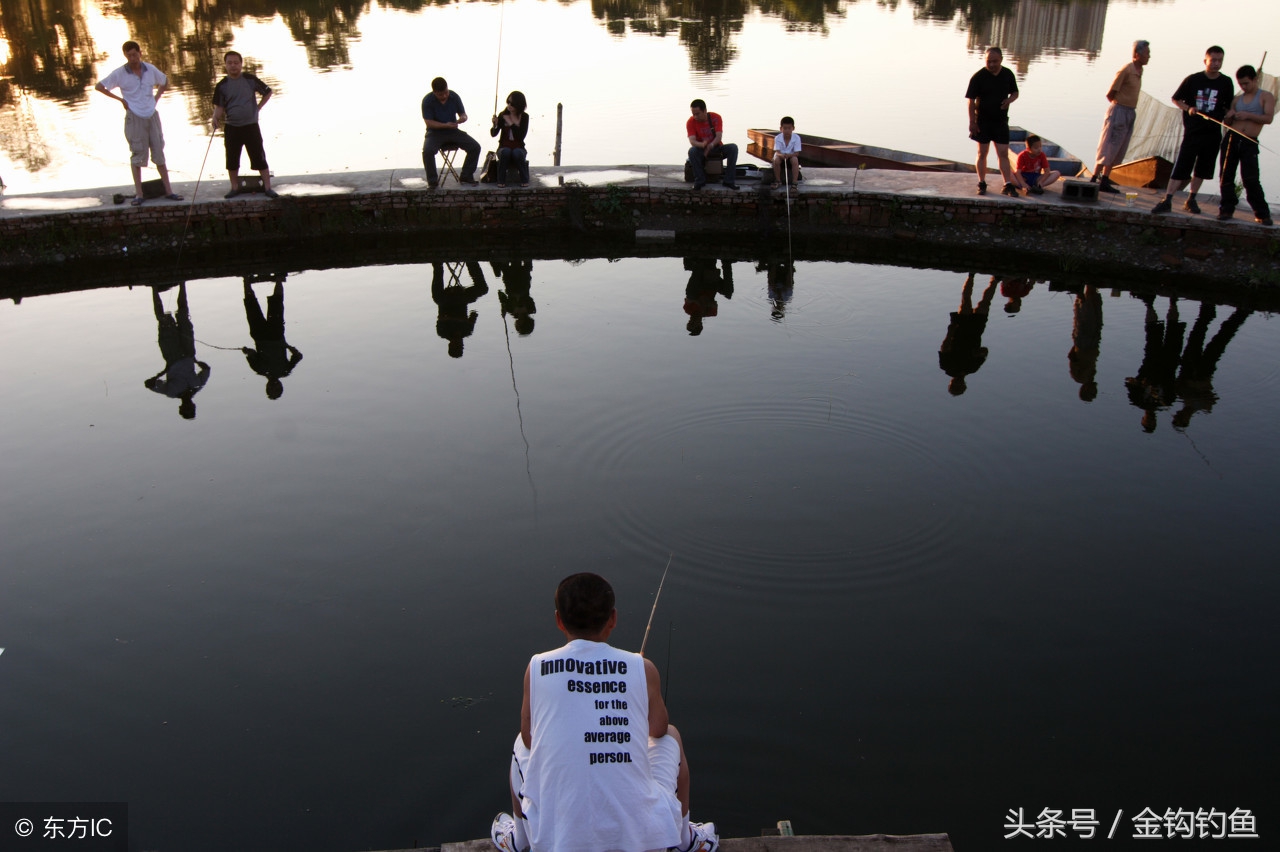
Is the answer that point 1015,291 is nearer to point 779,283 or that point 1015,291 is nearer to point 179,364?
point 779,283

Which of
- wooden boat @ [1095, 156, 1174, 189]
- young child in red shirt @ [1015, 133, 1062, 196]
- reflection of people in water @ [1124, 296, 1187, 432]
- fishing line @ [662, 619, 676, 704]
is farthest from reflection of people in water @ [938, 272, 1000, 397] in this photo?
wooden boat @ [1095, 156, 1174, 189]

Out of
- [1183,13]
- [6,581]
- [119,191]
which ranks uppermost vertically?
[1183,13]

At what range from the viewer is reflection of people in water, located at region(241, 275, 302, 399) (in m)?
8.22

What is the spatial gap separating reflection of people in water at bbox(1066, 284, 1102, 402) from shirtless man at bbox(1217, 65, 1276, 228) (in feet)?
5.54

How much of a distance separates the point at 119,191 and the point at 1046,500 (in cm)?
1120

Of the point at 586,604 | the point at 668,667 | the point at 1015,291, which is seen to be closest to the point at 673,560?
the point at 668,667

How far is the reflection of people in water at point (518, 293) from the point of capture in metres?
9.46

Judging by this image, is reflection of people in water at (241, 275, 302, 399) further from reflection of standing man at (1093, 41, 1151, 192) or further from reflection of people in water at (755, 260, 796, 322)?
reflection of standing man at (1093, 41, 1151, 192)

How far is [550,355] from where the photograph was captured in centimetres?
848

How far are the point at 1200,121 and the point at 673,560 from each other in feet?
25.9

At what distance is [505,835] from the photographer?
298 cm

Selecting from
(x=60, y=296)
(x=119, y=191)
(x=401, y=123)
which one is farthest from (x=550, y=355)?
(x=401, y=123)

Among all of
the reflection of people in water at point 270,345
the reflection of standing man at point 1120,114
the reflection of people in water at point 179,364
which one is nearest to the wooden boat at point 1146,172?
the reflection of standing man at point 1120,114

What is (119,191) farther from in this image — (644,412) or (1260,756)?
(1260,756)
